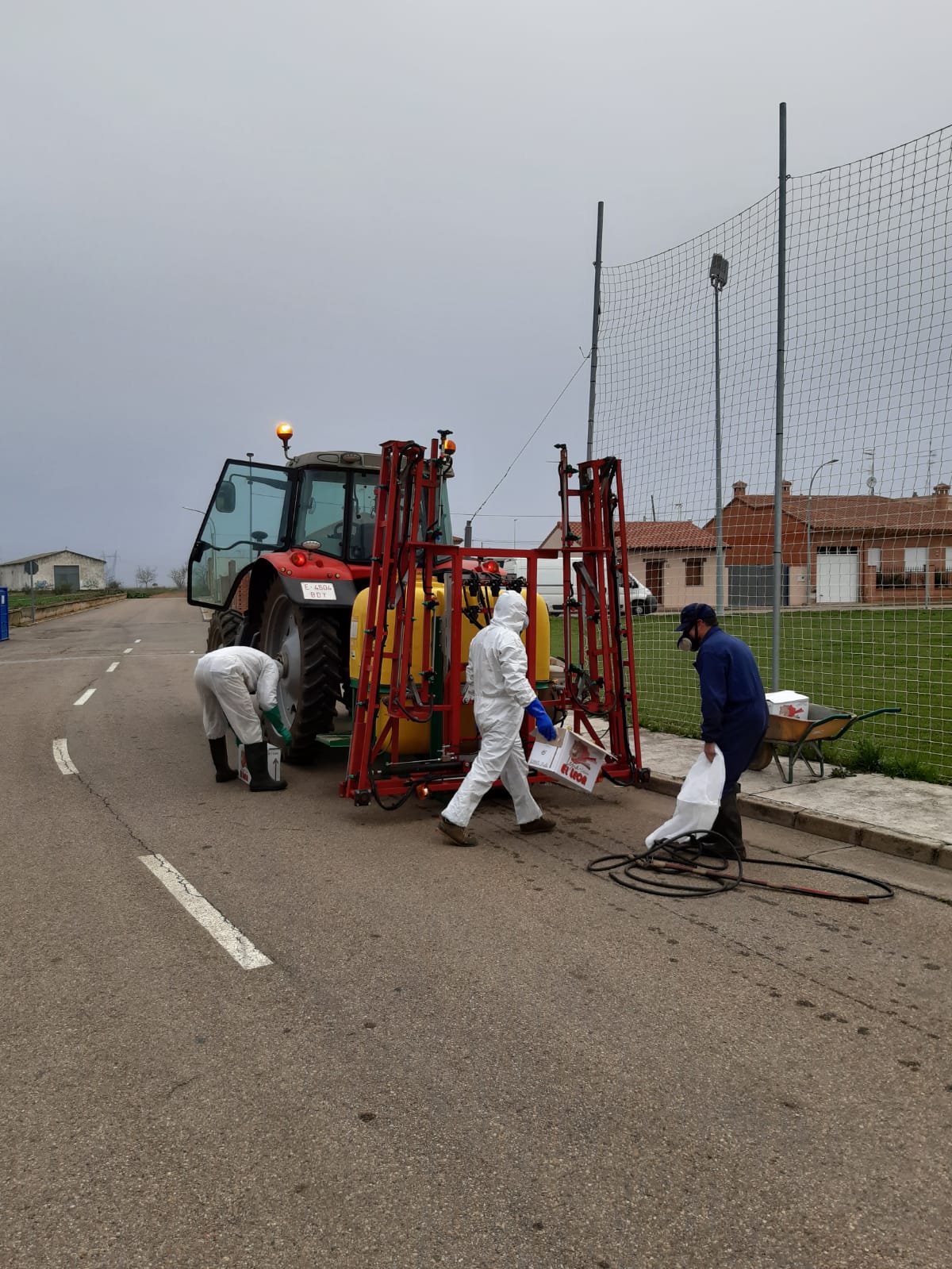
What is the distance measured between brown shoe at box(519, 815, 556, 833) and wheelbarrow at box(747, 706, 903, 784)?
65.1 inches

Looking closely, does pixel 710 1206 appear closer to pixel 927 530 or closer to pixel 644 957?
pixel 644 957

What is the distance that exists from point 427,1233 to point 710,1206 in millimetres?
751

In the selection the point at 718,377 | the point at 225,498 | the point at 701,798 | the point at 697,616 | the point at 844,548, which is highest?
the point at 718,377

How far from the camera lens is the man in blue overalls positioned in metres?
5.67

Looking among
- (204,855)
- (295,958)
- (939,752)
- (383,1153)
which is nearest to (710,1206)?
(383,1153)

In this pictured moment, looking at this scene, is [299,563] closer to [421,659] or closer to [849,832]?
[421,659]

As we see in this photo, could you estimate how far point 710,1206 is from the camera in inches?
97.0

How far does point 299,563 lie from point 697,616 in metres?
3.84

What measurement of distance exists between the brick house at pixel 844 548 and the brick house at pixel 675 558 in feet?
1.97

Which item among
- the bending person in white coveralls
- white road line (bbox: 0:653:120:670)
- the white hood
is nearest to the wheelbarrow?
the bending person in white coveralls

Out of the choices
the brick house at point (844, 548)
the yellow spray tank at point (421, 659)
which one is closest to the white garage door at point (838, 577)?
the brick house at point (844, 548)

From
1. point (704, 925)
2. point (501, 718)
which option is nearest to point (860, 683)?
point (501, 718)

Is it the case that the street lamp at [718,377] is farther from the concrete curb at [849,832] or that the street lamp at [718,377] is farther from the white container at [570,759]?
the white container at [570,759]

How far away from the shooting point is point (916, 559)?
8.40m
